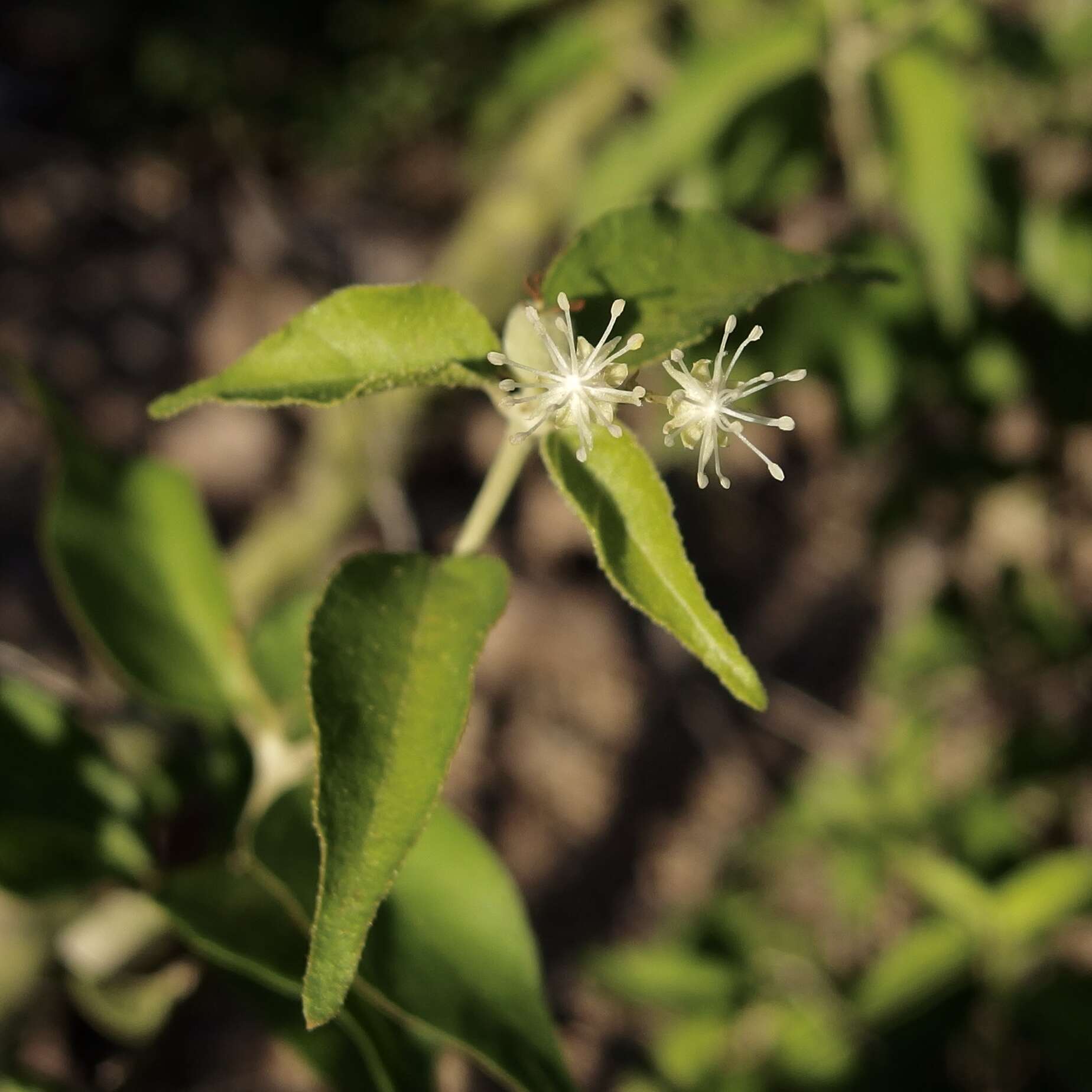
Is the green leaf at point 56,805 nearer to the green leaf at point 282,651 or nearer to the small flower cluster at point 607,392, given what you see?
the green leaf at point 282,651

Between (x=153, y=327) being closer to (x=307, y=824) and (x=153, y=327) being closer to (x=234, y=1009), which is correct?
(x=234, y=1009)

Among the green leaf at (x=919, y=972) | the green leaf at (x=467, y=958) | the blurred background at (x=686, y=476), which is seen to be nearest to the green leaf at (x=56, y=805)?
the blurred background at (x=686, y=476)

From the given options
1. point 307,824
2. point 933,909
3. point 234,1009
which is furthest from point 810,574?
point 307,824

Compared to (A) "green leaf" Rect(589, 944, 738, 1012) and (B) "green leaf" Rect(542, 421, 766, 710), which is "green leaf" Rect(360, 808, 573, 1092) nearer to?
(B) "green leaf" Rect(542, 421, 766, 710)

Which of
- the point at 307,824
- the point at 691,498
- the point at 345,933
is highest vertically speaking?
the point at 345,933

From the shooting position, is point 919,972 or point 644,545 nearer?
point 644,545

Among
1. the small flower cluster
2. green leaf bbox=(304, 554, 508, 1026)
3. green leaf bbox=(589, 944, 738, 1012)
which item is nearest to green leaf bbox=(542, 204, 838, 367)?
the small flower cluster

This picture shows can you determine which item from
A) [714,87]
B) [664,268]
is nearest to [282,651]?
[664,268]

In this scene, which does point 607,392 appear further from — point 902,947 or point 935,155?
point 902,947
